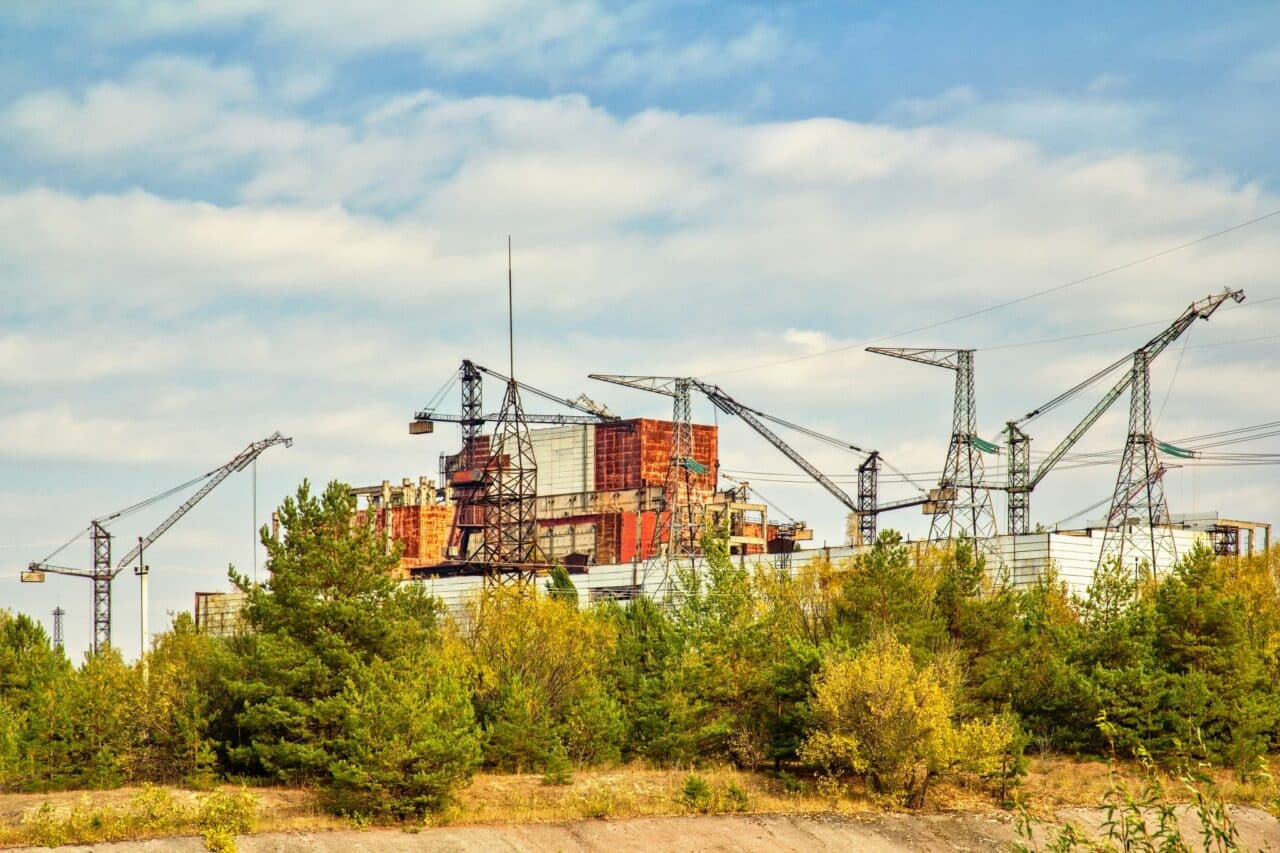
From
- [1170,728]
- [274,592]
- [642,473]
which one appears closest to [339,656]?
[274,592]

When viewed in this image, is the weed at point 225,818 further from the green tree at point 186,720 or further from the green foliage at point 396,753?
the green tree at point 186,720

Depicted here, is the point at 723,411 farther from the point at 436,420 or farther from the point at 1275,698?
the point at 1275,698

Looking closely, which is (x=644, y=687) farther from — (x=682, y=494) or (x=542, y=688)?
(x=682, y=494)

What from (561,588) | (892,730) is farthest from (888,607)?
(561,588)

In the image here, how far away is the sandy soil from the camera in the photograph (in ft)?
152

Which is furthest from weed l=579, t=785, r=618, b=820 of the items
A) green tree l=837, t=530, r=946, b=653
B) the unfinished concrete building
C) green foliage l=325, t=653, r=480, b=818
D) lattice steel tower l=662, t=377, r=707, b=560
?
the unfinished concrete building

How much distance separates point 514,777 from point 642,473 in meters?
102

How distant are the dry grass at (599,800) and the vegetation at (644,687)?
0.56 m

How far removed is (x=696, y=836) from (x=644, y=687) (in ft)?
40.9

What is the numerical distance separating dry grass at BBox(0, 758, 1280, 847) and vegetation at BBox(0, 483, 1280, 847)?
565 mm

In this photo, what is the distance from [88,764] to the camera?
181ft

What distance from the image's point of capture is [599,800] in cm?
5322

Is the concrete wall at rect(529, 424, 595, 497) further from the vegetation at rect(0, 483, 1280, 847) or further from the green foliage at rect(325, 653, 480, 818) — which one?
the green foliage at rect(325, 653, 480, 818)

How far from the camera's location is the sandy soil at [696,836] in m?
46.2
